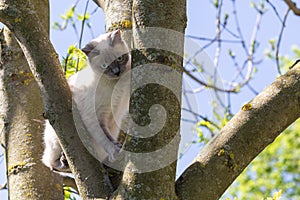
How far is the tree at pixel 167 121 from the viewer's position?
1653 millimetres

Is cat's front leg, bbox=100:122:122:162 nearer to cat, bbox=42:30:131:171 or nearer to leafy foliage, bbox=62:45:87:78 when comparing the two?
cat, bbox=42:30:131:171

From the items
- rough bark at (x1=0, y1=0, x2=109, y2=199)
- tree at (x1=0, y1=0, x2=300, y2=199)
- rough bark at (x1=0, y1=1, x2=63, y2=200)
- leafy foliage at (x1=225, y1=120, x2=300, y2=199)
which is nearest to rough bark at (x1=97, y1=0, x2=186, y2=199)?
tree at (x1=0, y1=0, x2=300, y2=199)

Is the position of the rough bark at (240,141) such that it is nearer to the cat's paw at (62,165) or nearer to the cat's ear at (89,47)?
the cat's paw at (62,165)

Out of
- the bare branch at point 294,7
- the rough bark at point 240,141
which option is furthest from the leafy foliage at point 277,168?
the rough bark at point 240,141

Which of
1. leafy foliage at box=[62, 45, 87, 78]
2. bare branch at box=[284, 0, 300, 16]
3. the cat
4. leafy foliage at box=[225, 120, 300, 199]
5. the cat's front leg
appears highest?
leafy foliage at box=[225, 120, 300, 199]

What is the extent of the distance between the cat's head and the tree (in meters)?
0.57

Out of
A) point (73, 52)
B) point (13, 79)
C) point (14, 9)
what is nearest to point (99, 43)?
point (73, 52)

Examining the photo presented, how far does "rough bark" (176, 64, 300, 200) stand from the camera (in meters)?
1.71

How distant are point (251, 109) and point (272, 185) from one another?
28.7 feet

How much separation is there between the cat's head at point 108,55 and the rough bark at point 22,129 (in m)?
0.26

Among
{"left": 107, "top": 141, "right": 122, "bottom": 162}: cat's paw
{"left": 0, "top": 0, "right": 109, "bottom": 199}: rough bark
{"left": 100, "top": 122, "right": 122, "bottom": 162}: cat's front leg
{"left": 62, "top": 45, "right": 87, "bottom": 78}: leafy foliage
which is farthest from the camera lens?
{"left": 62, "top": 45, "right": 87, "bottom": 78}: leafy foliage

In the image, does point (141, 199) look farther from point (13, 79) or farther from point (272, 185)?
point (272, 185)

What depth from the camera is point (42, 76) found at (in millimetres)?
1855

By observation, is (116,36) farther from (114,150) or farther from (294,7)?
(294,7)
